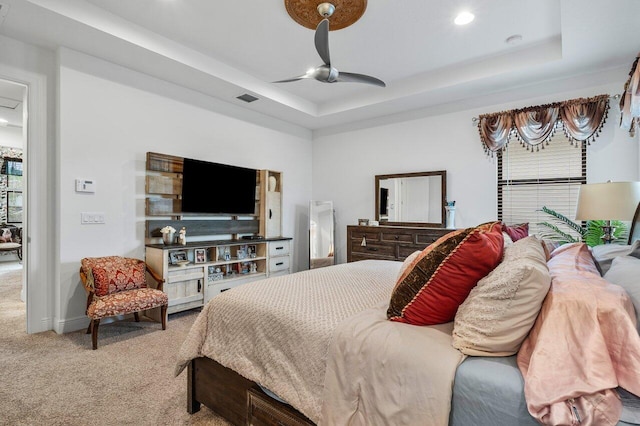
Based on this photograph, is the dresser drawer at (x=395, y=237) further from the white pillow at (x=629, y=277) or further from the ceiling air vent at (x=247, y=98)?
the white pillow at (x=629, y=277)

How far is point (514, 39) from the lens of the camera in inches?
134

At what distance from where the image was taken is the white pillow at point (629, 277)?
1.10 metres

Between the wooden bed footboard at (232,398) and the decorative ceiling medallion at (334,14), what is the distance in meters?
2.67

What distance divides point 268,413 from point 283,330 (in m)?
0.39

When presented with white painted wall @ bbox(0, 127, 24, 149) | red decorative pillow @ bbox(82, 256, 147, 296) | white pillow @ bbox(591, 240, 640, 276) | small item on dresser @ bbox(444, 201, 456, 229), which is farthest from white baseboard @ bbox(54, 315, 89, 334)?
white painted wall @ bbox(0, 127, 24, 149)

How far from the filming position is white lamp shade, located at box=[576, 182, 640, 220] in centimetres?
254

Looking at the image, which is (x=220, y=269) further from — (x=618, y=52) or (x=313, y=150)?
(x=618, y=52)

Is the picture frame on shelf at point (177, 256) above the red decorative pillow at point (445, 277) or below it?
below

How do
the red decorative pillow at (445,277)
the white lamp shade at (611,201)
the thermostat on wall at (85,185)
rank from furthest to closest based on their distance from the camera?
the thermostat on wall at (85,185) → the white lamp shade at (611,201) → the red decorative pillow at (445,277)

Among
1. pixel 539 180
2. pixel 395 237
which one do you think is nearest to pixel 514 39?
pixel 539 180

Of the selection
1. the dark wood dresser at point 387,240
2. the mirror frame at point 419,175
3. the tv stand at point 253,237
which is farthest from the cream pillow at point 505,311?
the tv stand at point 253,237

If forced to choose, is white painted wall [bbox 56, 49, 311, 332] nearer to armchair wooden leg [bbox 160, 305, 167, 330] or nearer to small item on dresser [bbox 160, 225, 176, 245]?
small item on dresser [bbox 160, 225, 176, 245]

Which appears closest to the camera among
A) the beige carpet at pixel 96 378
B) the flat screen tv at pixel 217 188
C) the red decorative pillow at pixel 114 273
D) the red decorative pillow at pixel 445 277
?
the red decorative pillow at pixel 445 277

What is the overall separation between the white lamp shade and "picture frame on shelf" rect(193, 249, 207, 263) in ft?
12.9
